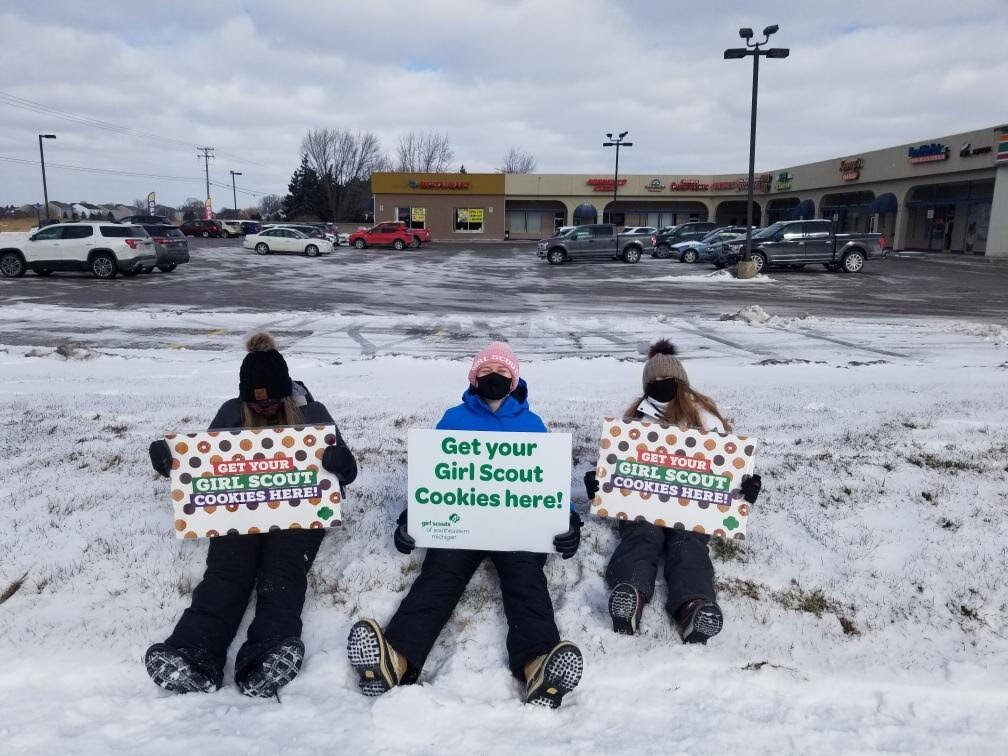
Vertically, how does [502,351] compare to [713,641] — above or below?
above

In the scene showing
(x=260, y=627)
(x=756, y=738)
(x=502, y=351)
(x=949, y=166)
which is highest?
(x=949, y=166)

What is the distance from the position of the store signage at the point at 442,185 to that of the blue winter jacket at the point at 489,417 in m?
54.2

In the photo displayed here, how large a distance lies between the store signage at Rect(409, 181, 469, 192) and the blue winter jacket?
54.2 m

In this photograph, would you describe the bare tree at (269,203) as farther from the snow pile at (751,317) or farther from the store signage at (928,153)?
the snow pile at (751,317)

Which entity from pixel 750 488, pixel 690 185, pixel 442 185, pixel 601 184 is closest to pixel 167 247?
pixel 750 488

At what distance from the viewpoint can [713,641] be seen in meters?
3.11

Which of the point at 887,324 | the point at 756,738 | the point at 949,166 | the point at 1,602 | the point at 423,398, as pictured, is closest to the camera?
the point at 756,738

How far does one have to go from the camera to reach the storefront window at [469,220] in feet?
186

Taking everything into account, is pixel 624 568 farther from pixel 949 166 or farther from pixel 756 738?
pixel 949 166

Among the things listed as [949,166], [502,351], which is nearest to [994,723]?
[502,351]

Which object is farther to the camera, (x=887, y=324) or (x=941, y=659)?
(x=887, y=324)

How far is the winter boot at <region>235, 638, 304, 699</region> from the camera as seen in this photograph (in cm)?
272

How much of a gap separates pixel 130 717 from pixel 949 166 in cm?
4368

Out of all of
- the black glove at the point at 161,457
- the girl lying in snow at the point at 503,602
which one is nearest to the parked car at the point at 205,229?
the black glove at the point at 161,457
